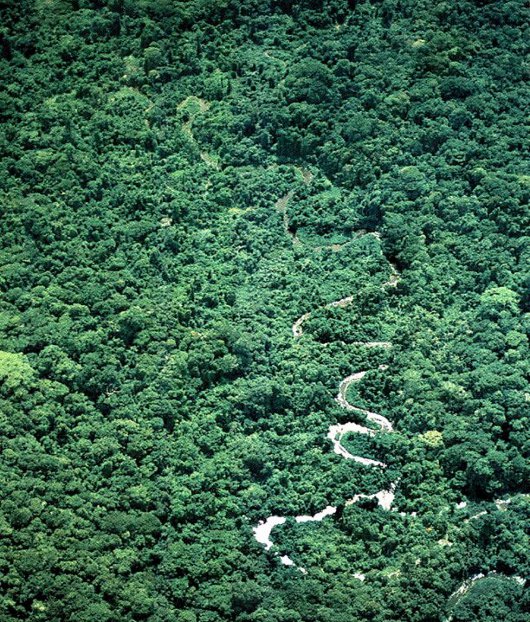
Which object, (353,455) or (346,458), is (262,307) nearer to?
(353,455)

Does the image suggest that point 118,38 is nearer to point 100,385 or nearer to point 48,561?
point 100,385

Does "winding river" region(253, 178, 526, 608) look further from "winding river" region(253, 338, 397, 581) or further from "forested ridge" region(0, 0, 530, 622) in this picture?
"forested ridge" region(0, 0, 530, 622)

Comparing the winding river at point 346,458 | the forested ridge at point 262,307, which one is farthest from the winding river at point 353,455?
the forested ridge at point 262,307

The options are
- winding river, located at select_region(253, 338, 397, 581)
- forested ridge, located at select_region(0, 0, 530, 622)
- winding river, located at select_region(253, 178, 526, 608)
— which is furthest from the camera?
winding river, located at select_region(253, 338, 397, 581)

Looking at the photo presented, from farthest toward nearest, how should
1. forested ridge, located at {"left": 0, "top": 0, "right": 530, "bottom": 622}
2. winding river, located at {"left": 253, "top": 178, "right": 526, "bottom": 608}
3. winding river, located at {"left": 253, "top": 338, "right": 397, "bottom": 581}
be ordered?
winding river, located at {"left": 253, "top": 338, "right": 397, "bottom": 581} → winding river, located at {"left": 253, "top": 178, "right": 526, "bottom": 608} → forested ridge, located at {"left": 0, "top": 0, "right": 530, "bottom": 622}

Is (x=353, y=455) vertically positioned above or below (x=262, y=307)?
below

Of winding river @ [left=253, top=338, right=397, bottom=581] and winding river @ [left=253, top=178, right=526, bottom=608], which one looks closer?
winding river @ [left=253, top=178, right=526, bottom=608]

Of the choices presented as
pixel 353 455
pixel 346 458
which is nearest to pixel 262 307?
pixel 353 455

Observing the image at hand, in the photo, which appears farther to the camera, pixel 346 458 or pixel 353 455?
pixel 353 455

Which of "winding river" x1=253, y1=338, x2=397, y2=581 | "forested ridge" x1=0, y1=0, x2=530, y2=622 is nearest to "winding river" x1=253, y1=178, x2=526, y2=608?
"winding river" x1=253, y1=338, x2=397, y2=581
